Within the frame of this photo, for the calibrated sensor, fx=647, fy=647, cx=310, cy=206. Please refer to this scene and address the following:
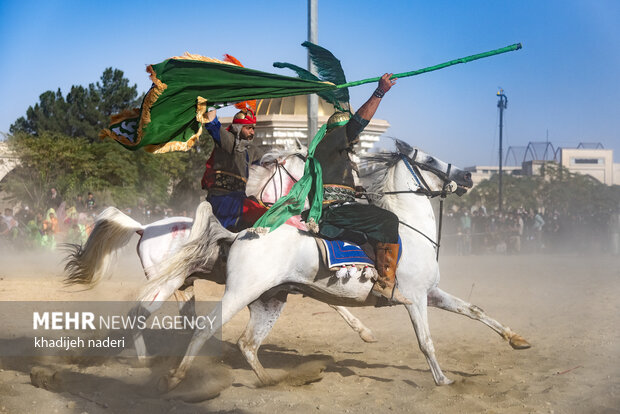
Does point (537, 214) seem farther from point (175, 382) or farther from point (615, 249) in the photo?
point (175, 382)

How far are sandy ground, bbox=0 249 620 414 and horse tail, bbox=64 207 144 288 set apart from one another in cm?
26

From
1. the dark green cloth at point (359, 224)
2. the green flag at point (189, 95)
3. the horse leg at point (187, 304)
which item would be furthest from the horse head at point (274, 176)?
the horse leg at point (187, 304)

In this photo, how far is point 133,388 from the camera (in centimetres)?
572

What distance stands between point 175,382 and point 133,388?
489 mm

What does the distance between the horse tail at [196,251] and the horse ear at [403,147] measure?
6.54 feet

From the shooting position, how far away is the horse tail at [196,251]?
589 cm

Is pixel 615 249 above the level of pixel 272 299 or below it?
below

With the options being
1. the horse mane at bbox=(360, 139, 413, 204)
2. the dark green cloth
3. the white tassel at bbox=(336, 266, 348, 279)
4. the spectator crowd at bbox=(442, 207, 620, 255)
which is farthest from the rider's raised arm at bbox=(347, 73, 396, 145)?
the spectator crowd at bbox=(442, 207, 620, 255)

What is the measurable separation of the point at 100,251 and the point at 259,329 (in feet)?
7.23

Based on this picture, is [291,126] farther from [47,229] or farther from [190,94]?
[47,229]

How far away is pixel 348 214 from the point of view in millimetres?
6121

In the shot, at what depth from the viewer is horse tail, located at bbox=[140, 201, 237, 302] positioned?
5.89 metres

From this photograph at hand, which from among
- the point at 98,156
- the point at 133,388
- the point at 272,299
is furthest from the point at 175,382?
the point at 98,156

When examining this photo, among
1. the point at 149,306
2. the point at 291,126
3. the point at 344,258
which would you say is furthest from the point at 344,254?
the point at 291,126
